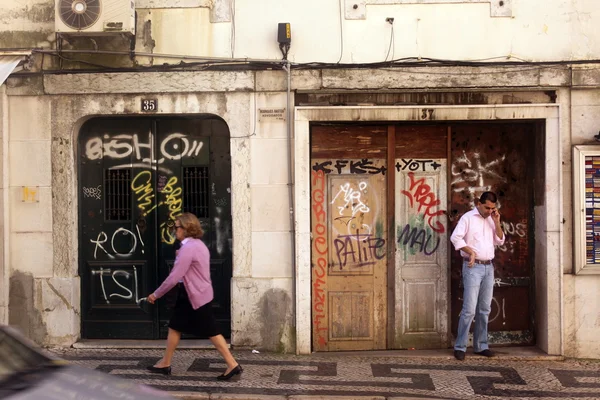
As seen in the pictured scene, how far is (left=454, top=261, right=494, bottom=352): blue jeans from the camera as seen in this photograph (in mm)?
8516

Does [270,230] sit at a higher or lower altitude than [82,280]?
higher

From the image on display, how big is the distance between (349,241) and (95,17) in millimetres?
4044

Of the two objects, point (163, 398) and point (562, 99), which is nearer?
point (163, 398)

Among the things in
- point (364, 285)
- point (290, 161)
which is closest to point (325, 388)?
point (364, 285)

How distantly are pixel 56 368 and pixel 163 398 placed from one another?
0.65 meters

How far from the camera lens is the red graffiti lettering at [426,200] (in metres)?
9.11

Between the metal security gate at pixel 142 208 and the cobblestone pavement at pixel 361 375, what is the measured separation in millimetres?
605

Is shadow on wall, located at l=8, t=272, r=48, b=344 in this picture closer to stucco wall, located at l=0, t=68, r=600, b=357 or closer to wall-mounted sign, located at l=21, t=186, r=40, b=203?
stucco wall, located at l=0, t=68, r=600, b=357

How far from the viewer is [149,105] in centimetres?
893

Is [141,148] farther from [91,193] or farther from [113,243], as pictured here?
[113,243]

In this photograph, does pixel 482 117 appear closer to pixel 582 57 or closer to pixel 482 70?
pixel 482 70

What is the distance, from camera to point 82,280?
30.3 feet

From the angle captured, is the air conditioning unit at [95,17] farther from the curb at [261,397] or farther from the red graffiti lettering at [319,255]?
the curb at [261,397]

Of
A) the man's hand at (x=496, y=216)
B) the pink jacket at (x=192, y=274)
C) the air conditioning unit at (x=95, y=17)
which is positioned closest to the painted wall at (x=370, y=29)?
the air conditioning unit at (x=95, y=17)
